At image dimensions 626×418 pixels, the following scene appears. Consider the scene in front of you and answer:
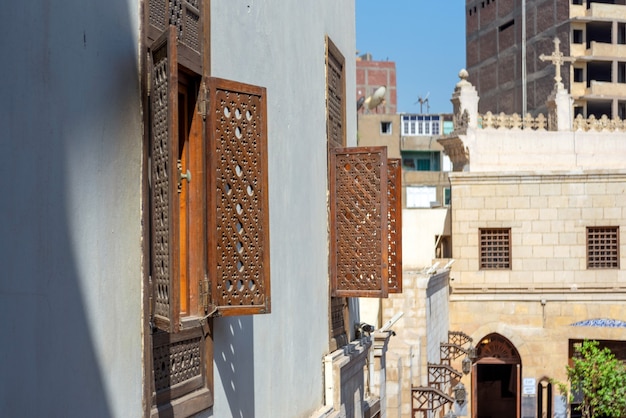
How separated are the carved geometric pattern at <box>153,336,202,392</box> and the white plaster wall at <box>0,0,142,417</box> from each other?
0.29 metres

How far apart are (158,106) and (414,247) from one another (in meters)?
20.3

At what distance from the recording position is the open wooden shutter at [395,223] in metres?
10.2

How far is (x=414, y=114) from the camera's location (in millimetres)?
47125

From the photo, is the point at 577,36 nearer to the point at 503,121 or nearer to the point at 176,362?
the point at 503,121

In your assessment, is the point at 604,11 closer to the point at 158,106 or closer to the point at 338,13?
the point at 338,13

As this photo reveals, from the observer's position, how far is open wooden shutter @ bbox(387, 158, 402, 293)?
33.6 ft

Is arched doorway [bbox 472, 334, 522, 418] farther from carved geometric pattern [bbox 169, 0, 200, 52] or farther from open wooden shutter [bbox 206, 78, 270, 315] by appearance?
carved geometric pattern [bbox 169, 0, 200, 52]

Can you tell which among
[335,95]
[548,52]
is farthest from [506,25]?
[335,95]

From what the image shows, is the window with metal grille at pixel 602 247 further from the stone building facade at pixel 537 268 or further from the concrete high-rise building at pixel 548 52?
the concrete high-rise building at pixel 548 52

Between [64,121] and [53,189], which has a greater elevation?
[64,121]

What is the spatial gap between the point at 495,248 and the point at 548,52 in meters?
16.3

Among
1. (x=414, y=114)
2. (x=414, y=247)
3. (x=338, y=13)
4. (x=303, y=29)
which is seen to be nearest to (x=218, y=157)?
(x=303, y=29)

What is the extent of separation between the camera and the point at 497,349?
23.4 metres

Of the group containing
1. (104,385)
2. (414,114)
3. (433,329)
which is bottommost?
(433,329)
